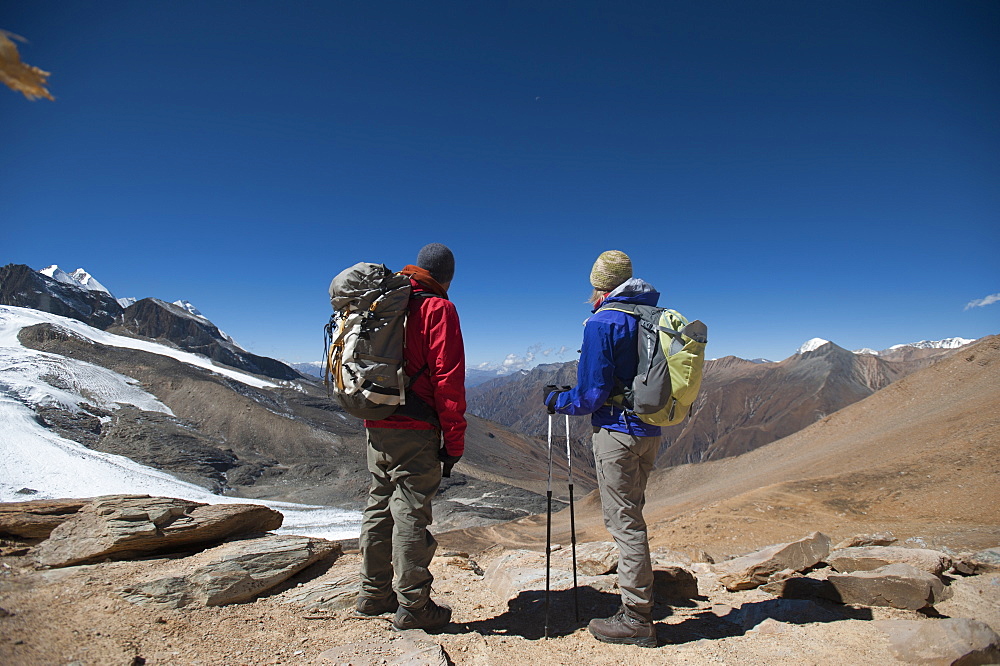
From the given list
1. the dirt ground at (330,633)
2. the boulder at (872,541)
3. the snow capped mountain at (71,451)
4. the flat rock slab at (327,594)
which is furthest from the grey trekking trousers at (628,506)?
the snow capped mountain at (71,451)

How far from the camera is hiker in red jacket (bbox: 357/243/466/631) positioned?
3.20 m

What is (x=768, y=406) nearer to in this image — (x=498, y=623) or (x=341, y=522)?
(x=341, y=522)

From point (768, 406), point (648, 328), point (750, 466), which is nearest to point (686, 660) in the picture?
point (648, 328)

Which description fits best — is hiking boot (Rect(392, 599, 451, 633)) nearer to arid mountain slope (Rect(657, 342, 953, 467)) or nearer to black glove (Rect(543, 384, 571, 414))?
black glove (Rect(543, 384, 571, 414))

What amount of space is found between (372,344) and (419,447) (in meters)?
0.76

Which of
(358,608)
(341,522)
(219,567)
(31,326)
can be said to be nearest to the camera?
(358,608)

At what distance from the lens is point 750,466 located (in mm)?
21734

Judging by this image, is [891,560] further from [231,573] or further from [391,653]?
[231,573]

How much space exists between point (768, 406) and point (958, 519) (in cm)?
16840

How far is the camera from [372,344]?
10.5ft

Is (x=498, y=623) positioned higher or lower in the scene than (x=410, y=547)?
lower

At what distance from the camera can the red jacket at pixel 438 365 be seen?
10.4ft

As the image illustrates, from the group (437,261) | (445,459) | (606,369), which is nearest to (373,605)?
(445,459)

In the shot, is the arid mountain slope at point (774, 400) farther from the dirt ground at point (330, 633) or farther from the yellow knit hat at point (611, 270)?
the yellow knit hat at point (611, 270)
